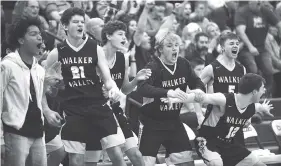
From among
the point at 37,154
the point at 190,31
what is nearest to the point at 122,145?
the point at 37,154

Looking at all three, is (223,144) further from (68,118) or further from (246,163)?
(68,118)

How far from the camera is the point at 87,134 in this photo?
835cm

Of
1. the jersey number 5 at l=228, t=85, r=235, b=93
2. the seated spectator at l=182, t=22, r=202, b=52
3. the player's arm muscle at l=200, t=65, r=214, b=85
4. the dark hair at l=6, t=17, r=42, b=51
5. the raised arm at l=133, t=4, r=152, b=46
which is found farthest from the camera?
the seated spectator at l=182, t=22, r=202, b=52

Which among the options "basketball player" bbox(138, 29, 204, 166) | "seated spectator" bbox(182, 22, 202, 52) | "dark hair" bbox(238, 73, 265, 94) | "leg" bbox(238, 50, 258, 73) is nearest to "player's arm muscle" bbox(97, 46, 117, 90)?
"basketball player" bbox(138, 29, 204, 166)

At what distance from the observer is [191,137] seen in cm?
1043

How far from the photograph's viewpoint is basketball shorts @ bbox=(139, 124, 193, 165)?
28.3 feet

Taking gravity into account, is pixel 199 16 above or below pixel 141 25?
above

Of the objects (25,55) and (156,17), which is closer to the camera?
(25,55)

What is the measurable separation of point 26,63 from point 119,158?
1.65m

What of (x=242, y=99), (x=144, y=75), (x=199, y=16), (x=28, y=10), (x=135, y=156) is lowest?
(x=135, y=156)

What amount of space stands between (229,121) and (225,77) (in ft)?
3.39

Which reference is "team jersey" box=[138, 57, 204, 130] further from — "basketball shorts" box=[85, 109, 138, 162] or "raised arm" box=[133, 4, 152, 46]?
"raised arm" box=[133, 4, 152, 46]

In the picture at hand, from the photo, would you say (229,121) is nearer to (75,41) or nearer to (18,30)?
(75,41)

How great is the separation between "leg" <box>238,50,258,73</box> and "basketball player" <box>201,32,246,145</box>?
3294mm
